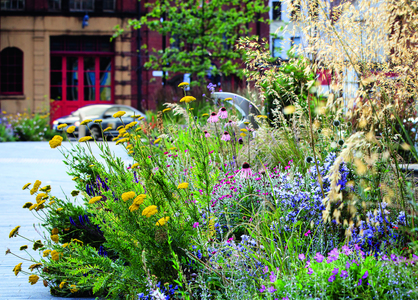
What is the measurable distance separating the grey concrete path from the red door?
33.4ft

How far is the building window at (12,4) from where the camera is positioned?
19547 millimetres

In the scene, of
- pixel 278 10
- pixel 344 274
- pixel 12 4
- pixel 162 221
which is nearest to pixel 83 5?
pixel 12 4

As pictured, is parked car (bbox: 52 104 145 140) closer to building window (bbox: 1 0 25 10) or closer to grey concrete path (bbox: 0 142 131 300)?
grey concrete path (bbox: 0 142 131 300)

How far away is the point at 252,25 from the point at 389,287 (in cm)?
2159

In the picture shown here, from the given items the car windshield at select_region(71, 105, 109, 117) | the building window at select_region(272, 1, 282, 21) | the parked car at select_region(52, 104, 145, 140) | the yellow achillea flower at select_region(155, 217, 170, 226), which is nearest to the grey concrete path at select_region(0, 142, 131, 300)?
the yellow achillea flower at select_region(155, 217, 170, 226)

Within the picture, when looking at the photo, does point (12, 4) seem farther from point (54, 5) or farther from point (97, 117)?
point (97, 117)

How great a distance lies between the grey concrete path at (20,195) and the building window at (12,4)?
12.2 meters

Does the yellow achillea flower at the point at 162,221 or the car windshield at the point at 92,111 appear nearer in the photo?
the yellow achillea flower at the point at 162,221

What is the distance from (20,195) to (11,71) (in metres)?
16.3

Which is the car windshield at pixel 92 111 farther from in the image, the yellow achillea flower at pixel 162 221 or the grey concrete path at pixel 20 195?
the yellow achillea flower at pixel 162 221

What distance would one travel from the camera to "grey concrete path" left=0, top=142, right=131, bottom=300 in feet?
8.78

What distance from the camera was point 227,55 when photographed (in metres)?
15.4

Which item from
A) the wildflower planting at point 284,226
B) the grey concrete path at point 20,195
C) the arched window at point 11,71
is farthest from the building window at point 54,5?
the wildflower planting at point 284,226

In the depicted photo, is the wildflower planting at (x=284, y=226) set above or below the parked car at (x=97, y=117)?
below
